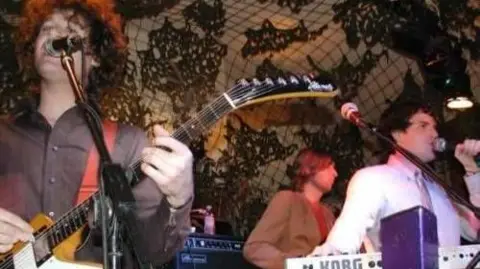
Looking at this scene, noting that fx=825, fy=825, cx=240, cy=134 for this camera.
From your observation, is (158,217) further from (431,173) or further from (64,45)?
(431,173)

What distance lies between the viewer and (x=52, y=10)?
99.3 inches

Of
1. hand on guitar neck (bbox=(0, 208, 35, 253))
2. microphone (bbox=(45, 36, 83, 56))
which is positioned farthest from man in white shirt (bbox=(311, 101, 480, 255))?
microphone (bbox=(45, 36, 83, 56))

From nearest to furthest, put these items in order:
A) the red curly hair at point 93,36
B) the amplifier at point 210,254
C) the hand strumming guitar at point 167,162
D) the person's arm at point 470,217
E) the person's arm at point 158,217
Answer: the hand strumming guitar at point 167,162, the person's arm at point 158,217, the red curly hair at point 93,36, the person's arm at point 470,217, the amplifier at point 210,254

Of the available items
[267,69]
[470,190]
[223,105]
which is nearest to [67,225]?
[223,105]

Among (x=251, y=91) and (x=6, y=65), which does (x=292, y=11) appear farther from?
(x=251, y=91)

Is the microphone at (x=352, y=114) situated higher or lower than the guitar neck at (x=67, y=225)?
higher

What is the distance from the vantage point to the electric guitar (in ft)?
7.02

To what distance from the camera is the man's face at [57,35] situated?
238cm

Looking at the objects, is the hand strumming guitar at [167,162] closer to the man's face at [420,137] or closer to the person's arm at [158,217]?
the person's arm at [158,217]

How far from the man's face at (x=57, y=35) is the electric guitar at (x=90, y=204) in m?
0.40

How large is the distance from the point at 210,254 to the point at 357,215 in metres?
1.23

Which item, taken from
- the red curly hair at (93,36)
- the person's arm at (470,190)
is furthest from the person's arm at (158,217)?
the person's arm at (470,190)

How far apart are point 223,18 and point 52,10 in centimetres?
316

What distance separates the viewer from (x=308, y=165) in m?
4.51
